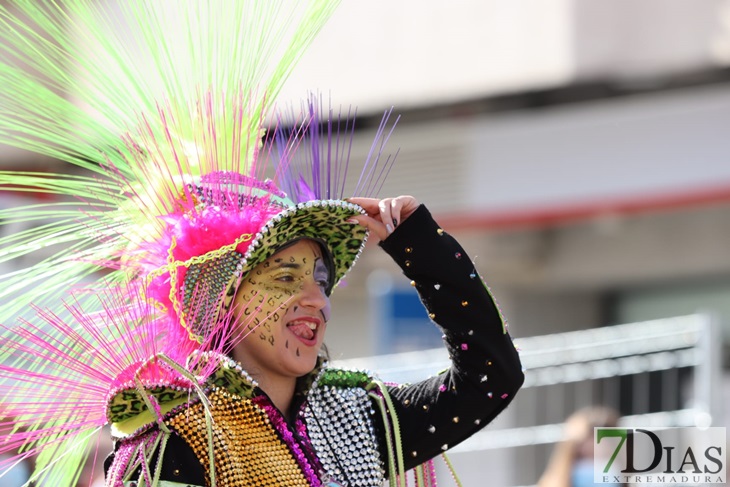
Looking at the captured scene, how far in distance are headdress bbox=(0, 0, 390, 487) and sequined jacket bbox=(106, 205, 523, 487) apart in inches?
3.4

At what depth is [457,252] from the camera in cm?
279

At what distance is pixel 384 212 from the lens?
2.78 meters

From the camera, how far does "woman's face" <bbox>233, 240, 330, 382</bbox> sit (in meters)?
2.71

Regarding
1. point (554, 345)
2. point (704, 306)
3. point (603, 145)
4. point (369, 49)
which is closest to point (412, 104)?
point (369, 49)

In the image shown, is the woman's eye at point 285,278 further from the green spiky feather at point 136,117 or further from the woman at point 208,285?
the green spiky feather at point 136,117

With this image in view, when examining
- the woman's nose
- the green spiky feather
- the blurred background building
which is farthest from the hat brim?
the blurred background building

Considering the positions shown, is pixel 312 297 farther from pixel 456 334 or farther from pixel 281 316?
pixel 456 334

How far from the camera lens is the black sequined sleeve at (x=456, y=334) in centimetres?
276

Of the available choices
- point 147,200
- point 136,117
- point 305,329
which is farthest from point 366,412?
point 136,117

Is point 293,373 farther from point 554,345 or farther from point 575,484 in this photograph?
point 554,345

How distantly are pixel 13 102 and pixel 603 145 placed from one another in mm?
5552

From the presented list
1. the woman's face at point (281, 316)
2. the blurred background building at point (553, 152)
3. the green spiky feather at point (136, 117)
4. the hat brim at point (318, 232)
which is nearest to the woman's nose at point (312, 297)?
the woman's face at point (281, 316)

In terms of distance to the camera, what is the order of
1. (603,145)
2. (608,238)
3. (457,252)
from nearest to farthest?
(457,252)
(603,145)
(608,238)

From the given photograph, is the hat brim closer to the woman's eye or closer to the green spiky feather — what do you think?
the woman's eye
